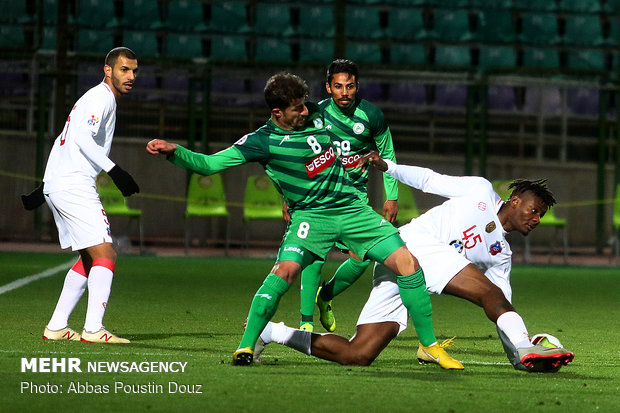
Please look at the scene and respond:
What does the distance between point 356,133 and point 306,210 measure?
1846mm

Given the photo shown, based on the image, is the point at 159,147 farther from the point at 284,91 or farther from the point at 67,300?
the point at 67,300

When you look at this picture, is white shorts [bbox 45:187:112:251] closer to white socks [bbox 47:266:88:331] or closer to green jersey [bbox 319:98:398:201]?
white socks [bbox 47:266:88:331]

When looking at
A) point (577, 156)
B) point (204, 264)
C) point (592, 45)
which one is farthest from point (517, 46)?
point (204, 264)

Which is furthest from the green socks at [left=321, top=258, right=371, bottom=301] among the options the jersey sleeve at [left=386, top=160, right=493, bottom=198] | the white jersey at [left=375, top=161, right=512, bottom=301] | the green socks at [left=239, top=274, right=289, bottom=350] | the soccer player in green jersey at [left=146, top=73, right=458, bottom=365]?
the green socks at [left=239, top=274, right=289, bottom=350]

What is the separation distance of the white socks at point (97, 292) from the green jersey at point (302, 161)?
1524mm

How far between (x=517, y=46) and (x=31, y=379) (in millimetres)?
17100

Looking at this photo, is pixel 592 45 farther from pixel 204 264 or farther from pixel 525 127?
pixel 204 264

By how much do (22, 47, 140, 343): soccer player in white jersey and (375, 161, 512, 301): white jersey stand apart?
197 centimetres

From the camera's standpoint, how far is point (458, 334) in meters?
7.96

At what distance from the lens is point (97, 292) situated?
690 centimetres

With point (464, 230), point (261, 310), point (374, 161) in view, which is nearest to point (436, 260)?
point (464, 230)

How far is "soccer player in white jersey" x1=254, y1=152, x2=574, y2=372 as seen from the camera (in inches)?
235

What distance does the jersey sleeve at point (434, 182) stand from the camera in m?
6.26

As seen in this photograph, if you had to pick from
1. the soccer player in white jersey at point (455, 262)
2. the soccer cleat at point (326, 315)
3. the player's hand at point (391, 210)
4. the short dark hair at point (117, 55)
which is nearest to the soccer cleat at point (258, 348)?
the soccer player in white jersey at point (455, 262)
